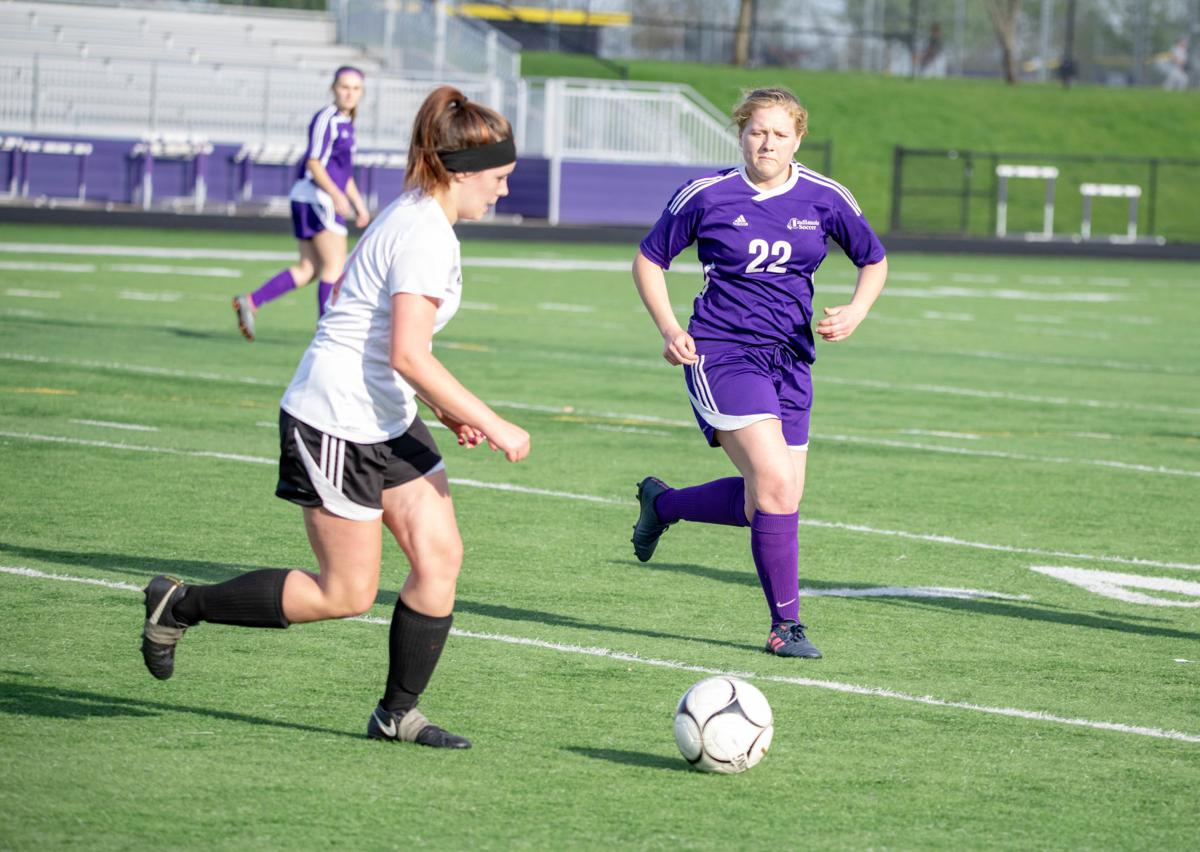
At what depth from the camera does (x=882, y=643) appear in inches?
263

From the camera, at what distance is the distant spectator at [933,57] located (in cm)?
6169

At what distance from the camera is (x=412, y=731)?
17.0ft

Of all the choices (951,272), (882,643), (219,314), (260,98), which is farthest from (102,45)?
(882,643)

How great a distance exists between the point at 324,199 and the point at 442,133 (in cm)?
1062

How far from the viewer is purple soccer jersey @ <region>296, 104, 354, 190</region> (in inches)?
600

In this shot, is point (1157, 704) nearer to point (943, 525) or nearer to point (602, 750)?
point (602, 750)

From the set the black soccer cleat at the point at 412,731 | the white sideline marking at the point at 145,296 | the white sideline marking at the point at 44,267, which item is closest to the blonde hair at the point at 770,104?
the black soccer cleat at the point at 412,731

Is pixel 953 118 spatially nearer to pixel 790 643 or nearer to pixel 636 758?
pixel 790 643

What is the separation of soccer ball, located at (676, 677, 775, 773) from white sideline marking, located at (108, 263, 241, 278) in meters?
19.4

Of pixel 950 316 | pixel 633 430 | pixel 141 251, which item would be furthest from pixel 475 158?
pixel 141 251

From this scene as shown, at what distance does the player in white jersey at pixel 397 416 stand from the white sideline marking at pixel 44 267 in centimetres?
1862

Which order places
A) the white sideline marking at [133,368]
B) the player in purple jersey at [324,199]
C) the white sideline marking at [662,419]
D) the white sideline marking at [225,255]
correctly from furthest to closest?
the white sideline marking at [225,255], the player in purple jersey at [324,199], the white sideline marking at [133,368], the white sideline marking at [662,419]

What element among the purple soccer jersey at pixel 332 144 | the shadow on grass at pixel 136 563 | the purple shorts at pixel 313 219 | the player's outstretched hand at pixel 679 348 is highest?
the purple soccer jersey at pixel 332 144

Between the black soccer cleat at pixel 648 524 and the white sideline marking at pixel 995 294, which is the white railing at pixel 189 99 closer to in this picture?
the white sideline marking at pixel 995 294
